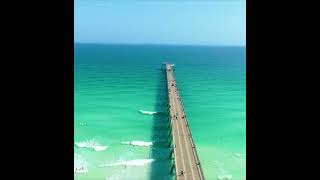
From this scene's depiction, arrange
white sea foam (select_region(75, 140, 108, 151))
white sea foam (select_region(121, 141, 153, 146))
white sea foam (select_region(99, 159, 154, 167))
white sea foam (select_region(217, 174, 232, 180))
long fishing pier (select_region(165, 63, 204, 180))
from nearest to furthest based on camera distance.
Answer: long fishing pier (select_region(165, 63, 204, 180)), white sea foam (select_region(217, 174, 232, 180)), white sea foam (select_region(99, 159, 154, 167)), white sea foam (select_region(75, 140, 108, 151)), white sea foam (select_region(121, 141, 153, 146))

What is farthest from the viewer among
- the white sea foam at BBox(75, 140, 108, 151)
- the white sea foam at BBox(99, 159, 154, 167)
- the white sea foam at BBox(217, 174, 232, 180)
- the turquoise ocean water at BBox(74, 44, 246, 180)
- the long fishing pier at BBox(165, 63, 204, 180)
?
the white sea foam at BBox(75, 140, 108, 151)

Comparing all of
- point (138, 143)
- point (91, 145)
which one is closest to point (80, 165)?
point (91, 145)

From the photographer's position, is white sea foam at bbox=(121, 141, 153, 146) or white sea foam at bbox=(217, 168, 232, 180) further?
white sea foam at bbox=(121, 141, 153, 146)

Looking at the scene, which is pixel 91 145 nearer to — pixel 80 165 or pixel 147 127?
pixel 80 165

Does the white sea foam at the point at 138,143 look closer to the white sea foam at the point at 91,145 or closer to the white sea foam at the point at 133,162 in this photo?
the white sea foam at the point at 91,145

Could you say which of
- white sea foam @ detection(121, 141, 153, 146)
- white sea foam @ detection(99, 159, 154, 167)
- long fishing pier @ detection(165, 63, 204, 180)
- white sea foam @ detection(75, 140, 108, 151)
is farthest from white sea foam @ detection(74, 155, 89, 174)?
long fishing pier @ detection(165, 63, 204, 180)

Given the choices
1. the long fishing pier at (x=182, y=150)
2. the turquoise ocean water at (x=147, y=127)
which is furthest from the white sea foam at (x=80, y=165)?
the long fishing pier at (x=182, y=150)

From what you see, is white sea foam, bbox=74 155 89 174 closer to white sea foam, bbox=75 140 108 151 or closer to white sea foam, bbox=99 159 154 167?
white sea foam, bbox=99 159 154 167
